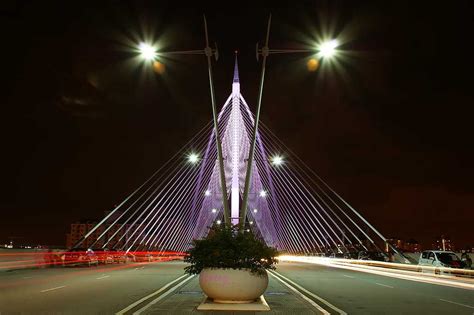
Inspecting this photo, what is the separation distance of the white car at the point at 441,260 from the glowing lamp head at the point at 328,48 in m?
16.2

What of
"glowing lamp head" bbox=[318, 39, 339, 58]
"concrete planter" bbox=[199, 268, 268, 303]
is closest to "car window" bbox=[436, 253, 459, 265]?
"glowing lamp head" bbox=[318, 39, 339, 58]

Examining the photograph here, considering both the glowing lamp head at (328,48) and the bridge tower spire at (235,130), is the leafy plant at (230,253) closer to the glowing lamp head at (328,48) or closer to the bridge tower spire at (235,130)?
the glowing lamp head at (328,48)

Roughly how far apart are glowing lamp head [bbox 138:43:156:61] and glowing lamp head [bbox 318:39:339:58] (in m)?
5.37

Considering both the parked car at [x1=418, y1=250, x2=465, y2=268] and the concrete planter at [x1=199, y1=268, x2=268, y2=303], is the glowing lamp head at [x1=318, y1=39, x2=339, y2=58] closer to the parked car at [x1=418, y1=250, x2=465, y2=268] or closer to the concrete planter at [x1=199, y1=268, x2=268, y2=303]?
the concrete planter at [x1=199, y1=268, x2=268, y2=303]

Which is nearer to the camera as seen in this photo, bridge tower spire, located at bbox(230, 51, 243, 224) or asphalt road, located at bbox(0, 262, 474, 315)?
asphalt road, located at bbox(0, 262, 474, 315)

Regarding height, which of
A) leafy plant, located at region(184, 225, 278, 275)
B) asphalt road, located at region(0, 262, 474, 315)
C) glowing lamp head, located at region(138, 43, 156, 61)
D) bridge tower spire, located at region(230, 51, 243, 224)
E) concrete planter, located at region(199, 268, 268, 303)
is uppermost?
bridge tower spire, located at region(230, 51, 243, 224)

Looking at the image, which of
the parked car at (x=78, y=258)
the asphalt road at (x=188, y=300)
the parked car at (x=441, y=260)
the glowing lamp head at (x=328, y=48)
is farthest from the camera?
the parked car at (x=78, y=258)

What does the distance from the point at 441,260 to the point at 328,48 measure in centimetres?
1696

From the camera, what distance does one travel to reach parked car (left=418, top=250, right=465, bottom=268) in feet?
93.0

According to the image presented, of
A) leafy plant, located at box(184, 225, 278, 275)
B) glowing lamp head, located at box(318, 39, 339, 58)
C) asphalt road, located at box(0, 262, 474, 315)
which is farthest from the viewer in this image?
glowing lamp head, located at box(318, 39, 339, 58)

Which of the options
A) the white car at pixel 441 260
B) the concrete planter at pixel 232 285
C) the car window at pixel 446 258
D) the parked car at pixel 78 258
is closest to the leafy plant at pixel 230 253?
the concrete planter at pixel 232 285

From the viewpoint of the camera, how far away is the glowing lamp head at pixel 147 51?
1702 cm

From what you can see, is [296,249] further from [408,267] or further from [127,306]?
[127,306]

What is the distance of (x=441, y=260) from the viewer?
94.2 ft
